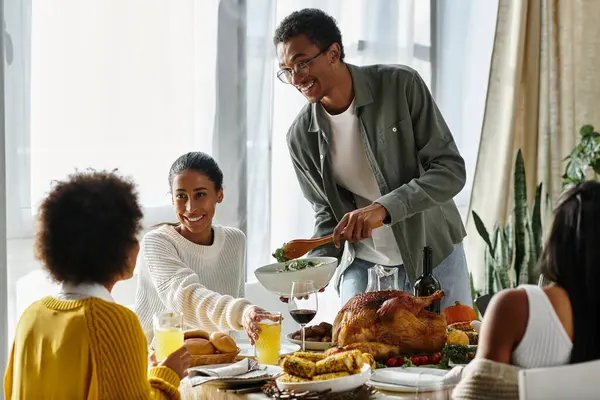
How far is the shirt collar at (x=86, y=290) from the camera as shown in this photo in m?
1.77

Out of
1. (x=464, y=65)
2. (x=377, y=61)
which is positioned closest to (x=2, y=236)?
(x=377, y=61)

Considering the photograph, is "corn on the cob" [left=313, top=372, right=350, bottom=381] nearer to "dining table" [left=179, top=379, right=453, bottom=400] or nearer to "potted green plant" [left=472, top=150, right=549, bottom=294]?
"dining table" [left=179, top=379, right=453, bottom=400]

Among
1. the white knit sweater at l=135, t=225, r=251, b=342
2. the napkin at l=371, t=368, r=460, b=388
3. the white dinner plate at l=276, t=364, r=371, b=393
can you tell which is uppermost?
the white knit sweater at l=135, t=225, r=251, b=342

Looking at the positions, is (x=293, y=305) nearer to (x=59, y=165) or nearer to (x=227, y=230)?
(x=227, y=230)

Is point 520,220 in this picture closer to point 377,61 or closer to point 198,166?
point 377,61

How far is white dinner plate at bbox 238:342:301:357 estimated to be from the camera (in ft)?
7.29

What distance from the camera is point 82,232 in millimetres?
1767

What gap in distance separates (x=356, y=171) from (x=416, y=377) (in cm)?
127

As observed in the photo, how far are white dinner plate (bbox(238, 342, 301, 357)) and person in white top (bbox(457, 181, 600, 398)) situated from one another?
2.41 ft

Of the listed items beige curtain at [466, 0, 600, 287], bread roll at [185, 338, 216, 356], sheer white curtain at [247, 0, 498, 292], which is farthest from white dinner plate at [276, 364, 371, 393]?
beige curtain at [466, 0, 600, 287]

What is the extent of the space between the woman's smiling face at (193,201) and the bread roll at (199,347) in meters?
0.61

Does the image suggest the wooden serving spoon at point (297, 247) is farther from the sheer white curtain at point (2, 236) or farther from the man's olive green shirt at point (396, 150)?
the sheer white curtain at point (2, 236)

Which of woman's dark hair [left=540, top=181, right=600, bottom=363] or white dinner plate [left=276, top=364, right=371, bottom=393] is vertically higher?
woman's dark hair [left=540, top=181, right=600, bottom=363]

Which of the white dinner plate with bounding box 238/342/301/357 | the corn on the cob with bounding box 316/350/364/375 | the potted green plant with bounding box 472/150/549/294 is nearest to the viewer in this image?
the corn on the cob with bounding box 316/350/364/375
